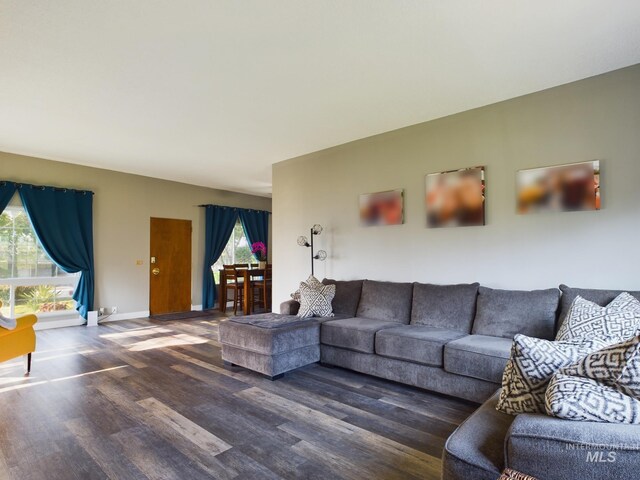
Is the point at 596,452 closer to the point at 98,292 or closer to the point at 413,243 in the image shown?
the point at 413,243

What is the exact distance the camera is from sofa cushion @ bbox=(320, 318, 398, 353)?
11.4 feet

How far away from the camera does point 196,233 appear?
7.75 metres

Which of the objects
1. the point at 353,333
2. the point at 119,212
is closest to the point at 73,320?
the point at 119,212

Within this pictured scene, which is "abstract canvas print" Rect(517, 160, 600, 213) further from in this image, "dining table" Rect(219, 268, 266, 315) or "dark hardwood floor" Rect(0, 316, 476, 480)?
"dining table" Rect(219, 268, 266, 315)

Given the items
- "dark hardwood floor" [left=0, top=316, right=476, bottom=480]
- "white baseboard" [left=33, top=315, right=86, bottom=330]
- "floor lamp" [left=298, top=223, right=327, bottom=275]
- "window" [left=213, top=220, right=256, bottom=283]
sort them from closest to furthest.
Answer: "dark hardwood floor" [left=0, top=316, right=476, bottom=480]
"floor lamp" [left=298, top=223, right=327, bottom=275]
"white baseboard" [left=33, top=315, right=86, bottom=330]
"window" [left=213, top=220, right=256, bottom=283]

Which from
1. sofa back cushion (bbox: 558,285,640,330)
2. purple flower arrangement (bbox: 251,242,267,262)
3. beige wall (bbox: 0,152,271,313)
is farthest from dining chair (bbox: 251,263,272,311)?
sofa back cushion (bbox: 558,285,640,330)

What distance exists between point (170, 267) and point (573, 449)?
7.30m

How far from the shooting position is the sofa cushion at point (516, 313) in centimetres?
296

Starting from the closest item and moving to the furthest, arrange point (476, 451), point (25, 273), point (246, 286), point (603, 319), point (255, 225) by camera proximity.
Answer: point (476, 451), point (603, 319), point (25, 273), point (246, 286), point (255, 225)

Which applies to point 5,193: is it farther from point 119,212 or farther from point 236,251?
point 236,251

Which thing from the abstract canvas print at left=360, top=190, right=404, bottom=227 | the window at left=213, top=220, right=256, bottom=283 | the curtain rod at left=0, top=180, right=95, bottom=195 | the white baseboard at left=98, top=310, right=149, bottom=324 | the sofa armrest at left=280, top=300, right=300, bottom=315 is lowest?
the white baseboard at left=98, top=310, right=149, bottom=324

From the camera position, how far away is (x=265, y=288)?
7367 millimetres

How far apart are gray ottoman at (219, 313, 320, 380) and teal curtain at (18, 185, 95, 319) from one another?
3.64 m

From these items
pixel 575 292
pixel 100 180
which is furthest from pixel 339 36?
pixel 100 180
